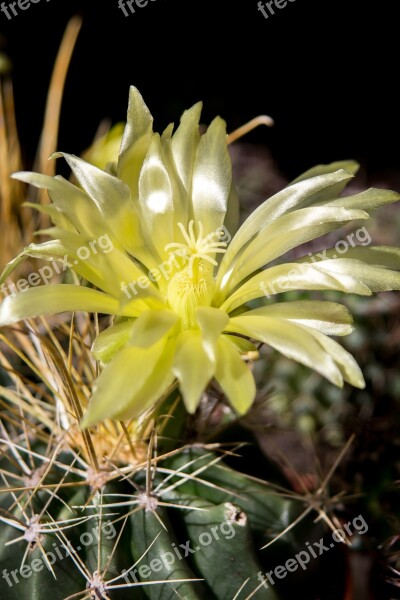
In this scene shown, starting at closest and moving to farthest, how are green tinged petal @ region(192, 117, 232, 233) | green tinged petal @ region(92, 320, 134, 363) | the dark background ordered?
green tinged petal @ region(92, 320, 134, 363) → green tinged petal @ region(192, 117, 232, 233) → the dark background

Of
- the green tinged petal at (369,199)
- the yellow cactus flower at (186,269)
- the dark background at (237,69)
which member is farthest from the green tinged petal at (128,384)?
the dark background at (237,69)

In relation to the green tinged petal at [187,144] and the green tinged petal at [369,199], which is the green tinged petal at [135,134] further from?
the green tinged petal at [369,199]

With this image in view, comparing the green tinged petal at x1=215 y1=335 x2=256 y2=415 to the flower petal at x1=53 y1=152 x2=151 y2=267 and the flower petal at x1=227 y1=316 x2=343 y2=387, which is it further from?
the flower petal at x1=53 y1=152 x2=151 y2=267

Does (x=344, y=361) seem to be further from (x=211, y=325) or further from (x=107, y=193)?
(x=107, y=193)

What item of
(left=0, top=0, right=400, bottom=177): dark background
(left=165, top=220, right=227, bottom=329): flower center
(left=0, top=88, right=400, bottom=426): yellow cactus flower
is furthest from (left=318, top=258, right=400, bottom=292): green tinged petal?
(left=0, top=0, right=400, bottom=177): dark background

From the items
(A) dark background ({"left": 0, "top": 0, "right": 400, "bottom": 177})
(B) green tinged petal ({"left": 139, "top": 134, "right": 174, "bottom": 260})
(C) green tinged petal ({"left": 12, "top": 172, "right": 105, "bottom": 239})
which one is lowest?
(A) dark background ({"left": 0, "top": 0, "right": 400, "bottom": 177})

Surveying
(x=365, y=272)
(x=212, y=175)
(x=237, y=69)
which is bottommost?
Answer: (x=237, y=69)

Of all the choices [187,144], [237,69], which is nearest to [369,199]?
[187,144]
